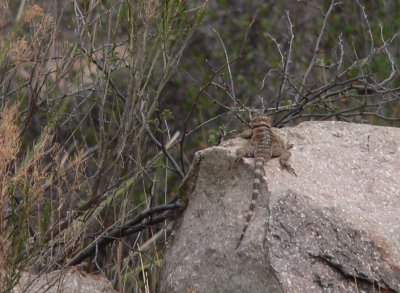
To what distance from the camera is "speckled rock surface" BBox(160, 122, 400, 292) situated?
547cm

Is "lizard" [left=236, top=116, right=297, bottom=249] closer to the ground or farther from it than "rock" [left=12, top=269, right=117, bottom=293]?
farther from it

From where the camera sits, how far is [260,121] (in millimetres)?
6504

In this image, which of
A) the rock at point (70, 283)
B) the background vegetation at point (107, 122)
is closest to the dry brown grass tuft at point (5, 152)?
the background vegetation at point (107, 122)

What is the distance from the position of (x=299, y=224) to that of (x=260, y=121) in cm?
111

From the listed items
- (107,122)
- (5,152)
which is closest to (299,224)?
(5,152)

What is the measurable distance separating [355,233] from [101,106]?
1.71 metres

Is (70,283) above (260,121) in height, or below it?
below

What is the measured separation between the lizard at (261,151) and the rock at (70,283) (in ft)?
3.57

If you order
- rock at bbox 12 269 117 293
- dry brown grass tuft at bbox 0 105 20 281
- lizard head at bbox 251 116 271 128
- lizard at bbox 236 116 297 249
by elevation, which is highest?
dry brown grass tuft at bbox 0 105 20 281

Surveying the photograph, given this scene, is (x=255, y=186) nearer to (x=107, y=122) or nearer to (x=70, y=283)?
(x=70, y=283)

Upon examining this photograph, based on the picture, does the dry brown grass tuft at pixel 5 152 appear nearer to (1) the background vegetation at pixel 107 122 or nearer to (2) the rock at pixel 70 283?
(1) the background vegetation at pixel 107 122

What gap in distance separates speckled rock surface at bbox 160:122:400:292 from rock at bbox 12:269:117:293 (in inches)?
19.3

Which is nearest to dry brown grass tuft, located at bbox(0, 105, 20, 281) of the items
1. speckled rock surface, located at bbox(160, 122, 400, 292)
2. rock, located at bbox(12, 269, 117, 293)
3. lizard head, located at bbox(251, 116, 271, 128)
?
rock, located at bbox(12, 269, 117, 293)

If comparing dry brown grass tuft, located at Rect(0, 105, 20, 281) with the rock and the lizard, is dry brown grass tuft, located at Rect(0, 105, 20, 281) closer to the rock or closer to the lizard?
the rock
